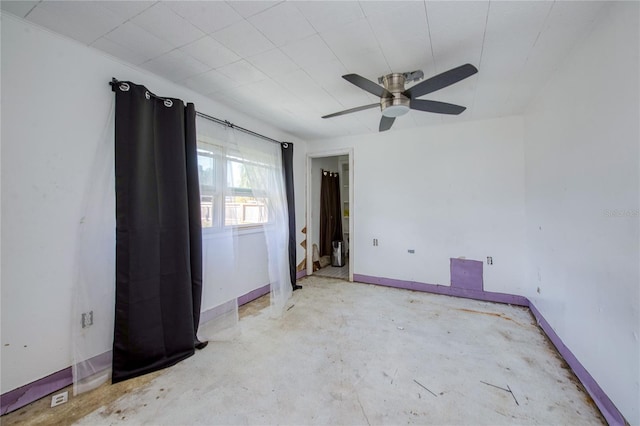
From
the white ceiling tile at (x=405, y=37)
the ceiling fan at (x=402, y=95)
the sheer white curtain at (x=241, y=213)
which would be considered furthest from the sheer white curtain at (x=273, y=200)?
the white ceiling tile at (x=405, y=37)

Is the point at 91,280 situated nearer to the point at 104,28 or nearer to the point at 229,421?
the point at 229,421

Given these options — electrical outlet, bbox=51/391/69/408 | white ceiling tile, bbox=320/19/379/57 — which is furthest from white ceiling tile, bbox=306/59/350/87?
electrical outlet, bbox=51/391/69/408

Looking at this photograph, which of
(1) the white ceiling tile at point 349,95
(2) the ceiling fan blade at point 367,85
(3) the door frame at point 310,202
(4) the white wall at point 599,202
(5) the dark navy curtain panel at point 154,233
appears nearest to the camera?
(4) the white wall at point 599,202

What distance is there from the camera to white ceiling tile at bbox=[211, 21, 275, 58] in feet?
5.20

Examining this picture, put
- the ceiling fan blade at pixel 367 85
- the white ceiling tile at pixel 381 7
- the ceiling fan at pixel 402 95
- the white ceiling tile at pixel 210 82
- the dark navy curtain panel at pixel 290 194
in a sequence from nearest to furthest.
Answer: the white ceiling tile at pixel 381 7
the ceiling fan blade at pixel 367 85
the ceiling fan at pixel 402 95
the white ceiling tile at pixel 210 82
the dark navy curtain panel at pixel 290 194

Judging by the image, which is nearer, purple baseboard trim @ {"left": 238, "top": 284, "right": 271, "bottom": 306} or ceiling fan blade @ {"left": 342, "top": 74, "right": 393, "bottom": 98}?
ceiling fan blade @ {"left": 342, "top": 74, "right": 393, "bottom": 98}

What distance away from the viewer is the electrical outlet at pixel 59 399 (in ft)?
5.15

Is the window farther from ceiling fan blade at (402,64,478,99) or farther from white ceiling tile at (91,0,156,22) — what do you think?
ceiling fan blade at (402,64,478,99)

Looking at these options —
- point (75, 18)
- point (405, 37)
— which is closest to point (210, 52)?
point (75, 18)

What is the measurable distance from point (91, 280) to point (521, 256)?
4362 mm

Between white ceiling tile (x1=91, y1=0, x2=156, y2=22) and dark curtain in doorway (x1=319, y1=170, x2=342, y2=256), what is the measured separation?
375 centimetres

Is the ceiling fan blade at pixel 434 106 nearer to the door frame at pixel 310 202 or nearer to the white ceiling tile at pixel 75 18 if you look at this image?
the door frame at pixel 310 202

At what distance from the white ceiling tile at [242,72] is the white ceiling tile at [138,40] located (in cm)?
42

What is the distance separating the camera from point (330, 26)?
61.5 inches
